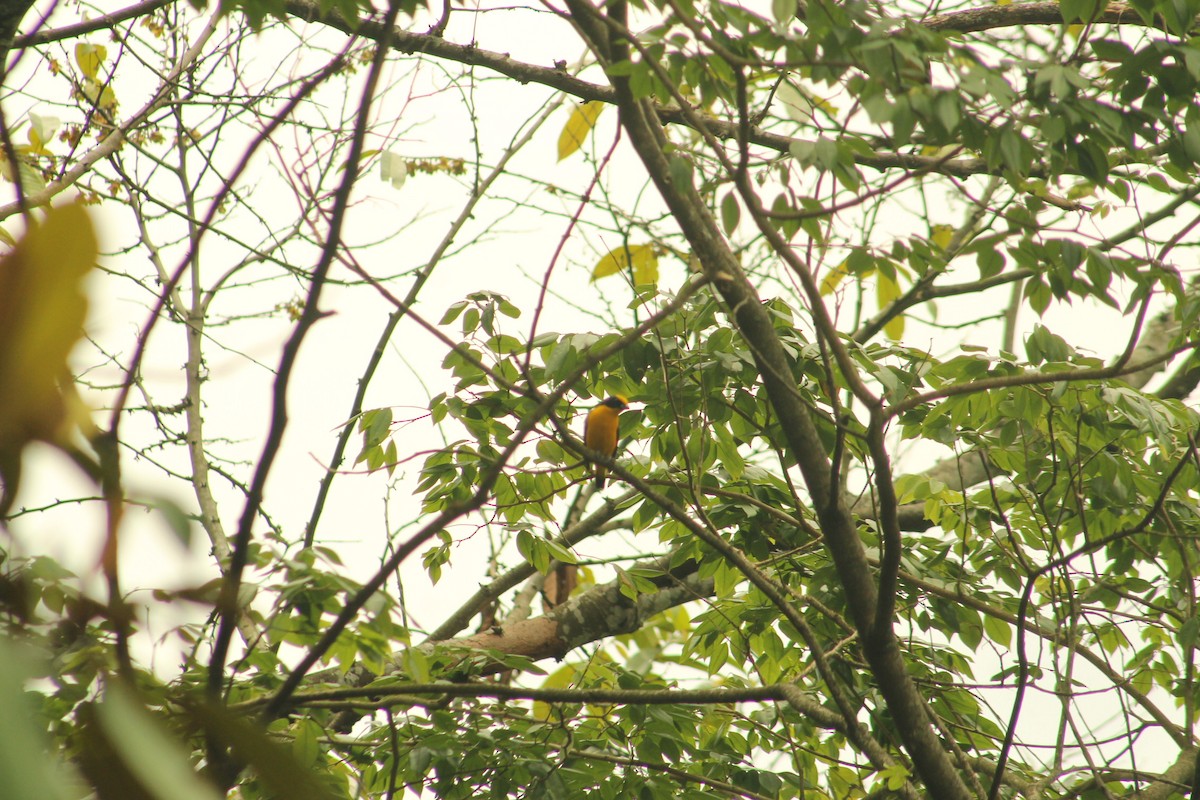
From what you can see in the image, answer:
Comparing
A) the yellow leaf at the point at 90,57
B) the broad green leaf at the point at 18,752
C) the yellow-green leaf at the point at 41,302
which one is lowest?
the broad green leaf at the point at 18,752

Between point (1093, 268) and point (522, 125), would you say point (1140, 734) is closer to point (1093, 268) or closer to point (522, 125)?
point (1093, 268)

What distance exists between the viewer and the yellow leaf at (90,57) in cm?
392

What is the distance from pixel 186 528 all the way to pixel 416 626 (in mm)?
1745

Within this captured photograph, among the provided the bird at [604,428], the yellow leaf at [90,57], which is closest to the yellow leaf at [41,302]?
the yellow leaf at [90,57]

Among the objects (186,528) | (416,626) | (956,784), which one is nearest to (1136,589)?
(956,784)

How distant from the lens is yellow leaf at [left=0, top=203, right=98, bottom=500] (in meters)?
0.30

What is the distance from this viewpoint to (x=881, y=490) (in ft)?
6.77

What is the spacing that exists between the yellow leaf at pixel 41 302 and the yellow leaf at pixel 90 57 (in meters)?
4.16

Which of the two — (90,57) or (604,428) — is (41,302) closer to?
(90,57)

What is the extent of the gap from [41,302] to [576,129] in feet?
11.1

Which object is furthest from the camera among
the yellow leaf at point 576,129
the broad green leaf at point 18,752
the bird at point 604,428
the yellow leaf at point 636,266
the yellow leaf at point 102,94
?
the bird at point 604,428

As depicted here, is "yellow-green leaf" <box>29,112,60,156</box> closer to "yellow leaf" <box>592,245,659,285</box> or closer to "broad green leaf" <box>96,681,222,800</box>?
"yellow leaf" <box>592,245,659,285</box>

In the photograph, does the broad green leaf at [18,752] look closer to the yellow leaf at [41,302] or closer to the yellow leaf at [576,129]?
the yellow leaf at [41,302]

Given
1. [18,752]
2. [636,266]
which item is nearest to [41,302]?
[18,752]
